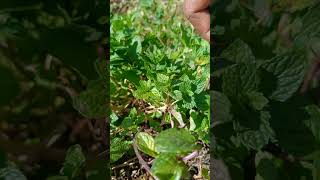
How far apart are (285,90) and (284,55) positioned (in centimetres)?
6

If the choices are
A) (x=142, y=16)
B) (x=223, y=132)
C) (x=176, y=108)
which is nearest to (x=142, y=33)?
(x=142, y=16)

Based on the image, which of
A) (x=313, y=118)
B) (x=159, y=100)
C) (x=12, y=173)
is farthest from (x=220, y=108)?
(x=159, y=100)

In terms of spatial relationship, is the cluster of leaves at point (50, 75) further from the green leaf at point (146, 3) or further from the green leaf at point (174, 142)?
the green leaf at point (146, 3)

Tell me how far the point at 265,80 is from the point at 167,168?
1.15ft

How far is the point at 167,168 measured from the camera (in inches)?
50.5

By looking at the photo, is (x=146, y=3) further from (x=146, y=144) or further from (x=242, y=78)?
(x=242, y=78)

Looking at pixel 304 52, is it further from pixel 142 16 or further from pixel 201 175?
pixel 142 16

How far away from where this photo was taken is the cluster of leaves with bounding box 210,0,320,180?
103 centimetres

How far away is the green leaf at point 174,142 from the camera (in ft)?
4.09

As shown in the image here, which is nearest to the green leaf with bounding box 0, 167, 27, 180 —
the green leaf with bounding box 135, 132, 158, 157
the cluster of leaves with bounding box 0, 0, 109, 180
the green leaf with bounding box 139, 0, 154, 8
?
the cluster of leaves with bounding box 0, 0, 109, 180

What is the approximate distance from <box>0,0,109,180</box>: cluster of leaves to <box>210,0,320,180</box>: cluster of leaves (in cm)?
21

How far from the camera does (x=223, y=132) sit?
1.08 metres

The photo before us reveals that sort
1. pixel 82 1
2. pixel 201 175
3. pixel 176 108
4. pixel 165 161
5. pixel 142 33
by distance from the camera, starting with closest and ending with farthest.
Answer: pixel 82 1
pixel 165 161
pixel 201 175
pixel 176 108
pixel 142 33

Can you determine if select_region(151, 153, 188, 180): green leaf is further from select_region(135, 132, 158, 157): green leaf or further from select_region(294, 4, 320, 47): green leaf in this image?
select_region(294, 4, 320, 47): green leaf
